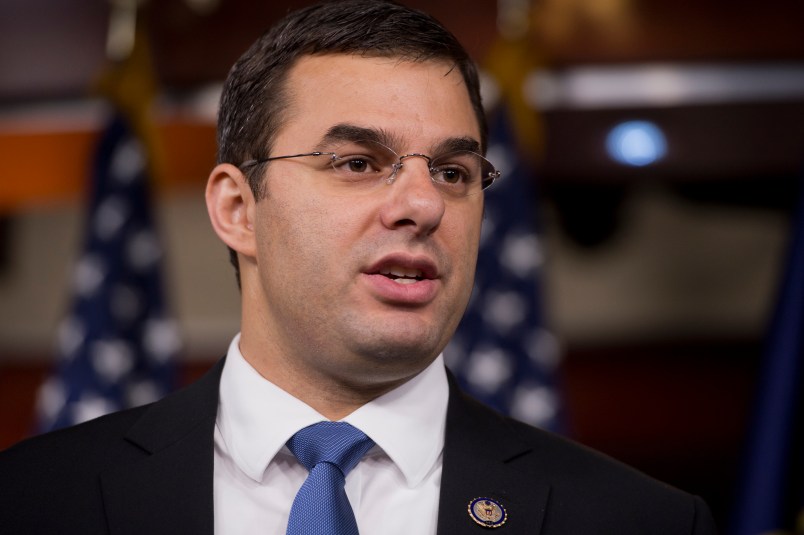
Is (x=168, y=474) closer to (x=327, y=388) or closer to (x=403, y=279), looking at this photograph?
(x=327, y=388)

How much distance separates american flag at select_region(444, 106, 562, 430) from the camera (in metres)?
3.96

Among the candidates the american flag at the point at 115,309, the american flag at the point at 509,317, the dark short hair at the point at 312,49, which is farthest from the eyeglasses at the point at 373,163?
the american flag at the point at 115,309

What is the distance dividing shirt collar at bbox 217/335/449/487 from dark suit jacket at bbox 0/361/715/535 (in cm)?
4

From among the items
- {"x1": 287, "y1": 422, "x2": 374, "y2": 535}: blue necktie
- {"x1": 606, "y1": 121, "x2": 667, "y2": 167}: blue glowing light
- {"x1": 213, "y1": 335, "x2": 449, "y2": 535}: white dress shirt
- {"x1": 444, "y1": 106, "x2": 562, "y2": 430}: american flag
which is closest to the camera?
{"x1": 287, "y1": 422, "x2": 374, "y2": 535}: blue necktie

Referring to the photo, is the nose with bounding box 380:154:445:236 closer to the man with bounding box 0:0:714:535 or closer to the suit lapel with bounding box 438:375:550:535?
the man with bounding box 0:0:714:535

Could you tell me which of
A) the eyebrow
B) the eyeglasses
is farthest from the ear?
the eyebrow

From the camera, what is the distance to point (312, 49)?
1.99 metres

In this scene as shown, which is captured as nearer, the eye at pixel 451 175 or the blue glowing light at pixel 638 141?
the eye at pixel 451 175

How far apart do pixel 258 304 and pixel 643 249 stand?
162 inches

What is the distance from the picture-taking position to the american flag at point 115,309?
3988 millimetres

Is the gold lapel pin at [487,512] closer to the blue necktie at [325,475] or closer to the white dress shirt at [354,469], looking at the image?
the white dress shirt at [354,469]

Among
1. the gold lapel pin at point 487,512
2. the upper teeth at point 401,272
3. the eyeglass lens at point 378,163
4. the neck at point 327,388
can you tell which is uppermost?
the eyeglass lens at point 378,163

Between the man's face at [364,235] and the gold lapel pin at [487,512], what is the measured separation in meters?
0.26

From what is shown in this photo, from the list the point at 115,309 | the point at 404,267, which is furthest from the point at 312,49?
the point at 115,309
